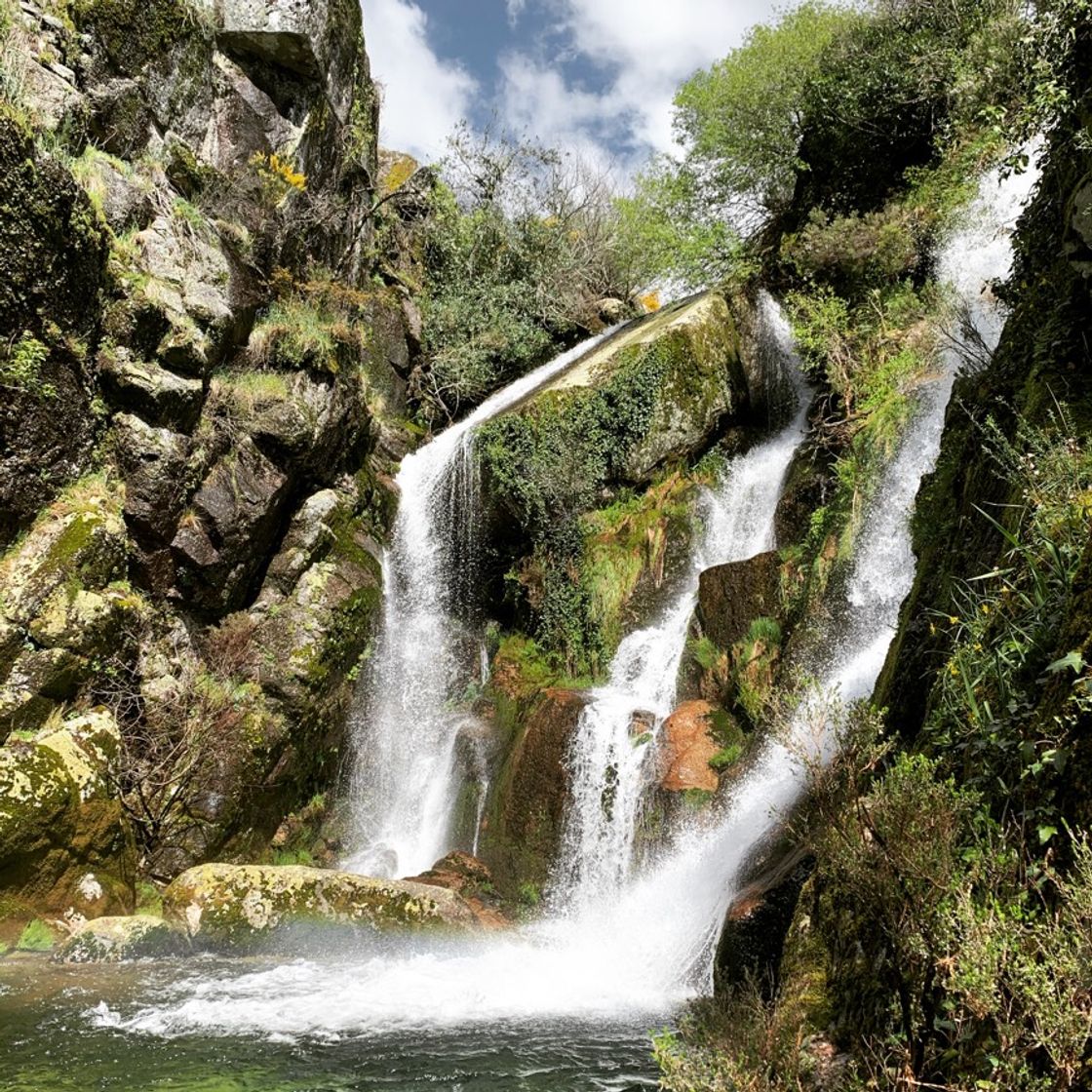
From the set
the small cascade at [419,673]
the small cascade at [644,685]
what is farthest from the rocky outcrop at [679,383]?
the small cascade at [419,673]

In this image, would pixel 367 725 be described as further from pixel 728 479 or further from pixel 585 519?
pixel 728 479

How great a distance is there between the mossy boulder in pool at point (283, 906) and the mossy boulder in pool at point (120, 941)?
14cm

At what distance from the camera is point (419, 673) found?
1407 centimetres

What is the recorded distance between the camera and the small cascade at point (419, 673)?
12.4 metres

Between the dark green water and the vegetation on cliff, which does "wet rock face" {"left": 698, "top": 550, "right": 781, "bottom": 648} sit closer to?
the vegetation on cliff

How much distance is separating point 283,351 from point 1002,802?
12.7 meters

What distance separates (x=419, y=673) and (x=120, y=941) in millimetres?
7031

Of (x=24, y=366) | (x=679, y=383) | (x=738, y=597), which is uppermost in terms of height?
(x=679, y=383)

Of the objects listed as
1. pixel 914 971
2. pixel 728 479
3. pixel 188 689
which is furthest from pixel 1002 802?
pixel 728 479

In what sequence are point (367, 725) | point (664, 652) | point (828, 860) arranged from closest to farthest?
1. point (828, 860)
2. point (664, 652)
3. point (367, 725)

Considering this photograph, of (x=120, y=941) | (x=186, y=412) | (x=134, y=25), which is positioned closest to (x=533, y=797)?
(x=120, y=941)

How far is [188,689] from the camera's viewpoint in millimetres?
10414

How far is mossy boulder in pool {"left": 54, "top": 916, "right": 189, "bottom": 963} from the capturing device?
23.6ft

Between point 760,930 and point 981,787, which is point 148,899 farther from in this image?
point 981,787
